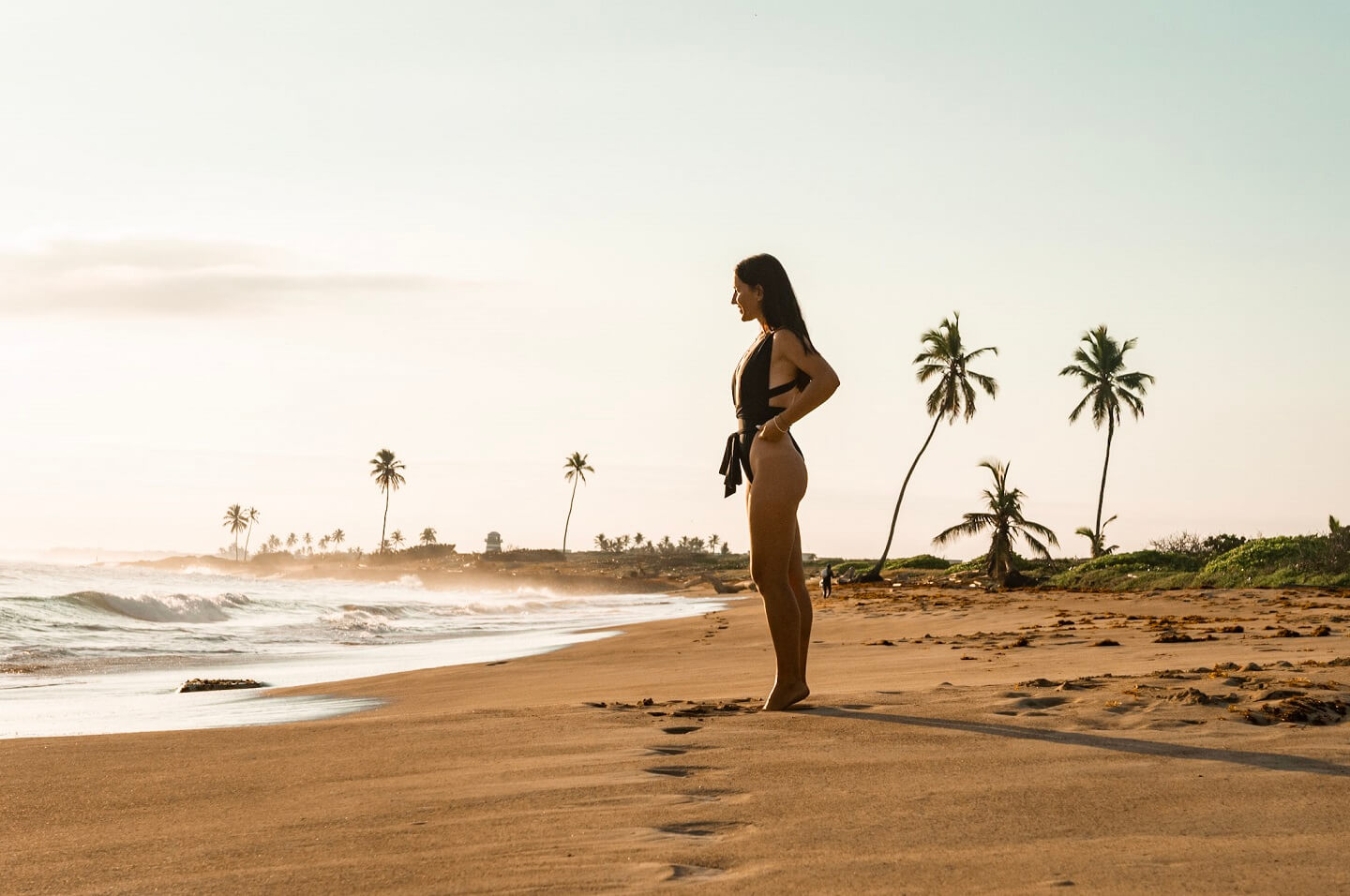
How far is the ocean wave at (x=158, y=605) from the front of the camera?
2144cm

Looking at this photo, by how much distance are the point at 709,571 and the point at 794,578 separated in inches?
2911

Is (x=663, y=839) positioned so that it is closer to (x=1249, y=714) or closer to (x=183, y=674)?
(x=1249, y=714)

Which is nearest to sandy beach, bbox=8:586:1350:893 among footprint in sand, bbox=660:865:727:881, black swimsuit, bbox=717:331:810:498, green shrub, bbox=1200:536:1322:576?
footprint in sand, bbox=660:865:727:881

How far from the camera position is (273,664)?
1122cm

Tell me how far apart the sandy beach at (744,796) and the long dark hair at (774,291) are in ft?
5.62

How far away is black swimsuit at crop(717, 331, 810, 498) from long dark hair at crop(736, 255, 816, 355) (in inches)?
4.0

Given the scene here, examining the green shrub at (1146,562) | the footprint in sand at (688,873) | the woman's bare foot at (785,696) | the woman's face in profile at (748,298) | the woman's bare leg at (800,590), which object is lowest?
the footprint in sand at (688,873)

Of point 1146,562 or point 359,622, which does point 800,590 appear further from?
point 1146,562

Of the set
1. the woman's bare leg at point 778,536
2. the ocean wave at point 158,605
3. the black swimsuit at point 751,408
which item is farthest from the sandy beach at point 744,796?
the ocean wave at point 158,605

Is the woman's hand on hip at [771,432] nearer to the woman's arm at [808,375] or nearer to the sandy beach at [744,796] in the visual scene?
the woman's arm at [808,375]

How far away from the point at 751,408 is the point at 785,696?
1254 mm

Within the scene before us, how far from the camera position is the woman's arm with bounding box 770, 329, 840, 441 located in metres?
4.49

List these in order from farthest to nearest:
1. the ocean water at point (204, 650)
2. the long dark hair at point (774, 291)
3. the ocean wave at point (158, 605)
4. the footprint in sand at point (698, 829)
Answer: the ocean wave at point (158, 605) < the ocean water at point (204, 650) < the long dark hair at point (774, 291) < the footprint in sand at point (698, 829)

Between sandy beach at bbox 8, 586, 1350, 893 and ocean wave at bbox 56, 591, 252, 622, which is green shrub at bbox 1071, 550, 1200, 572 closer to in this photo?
ocean wave at bbox 56, 591, 252, 622
